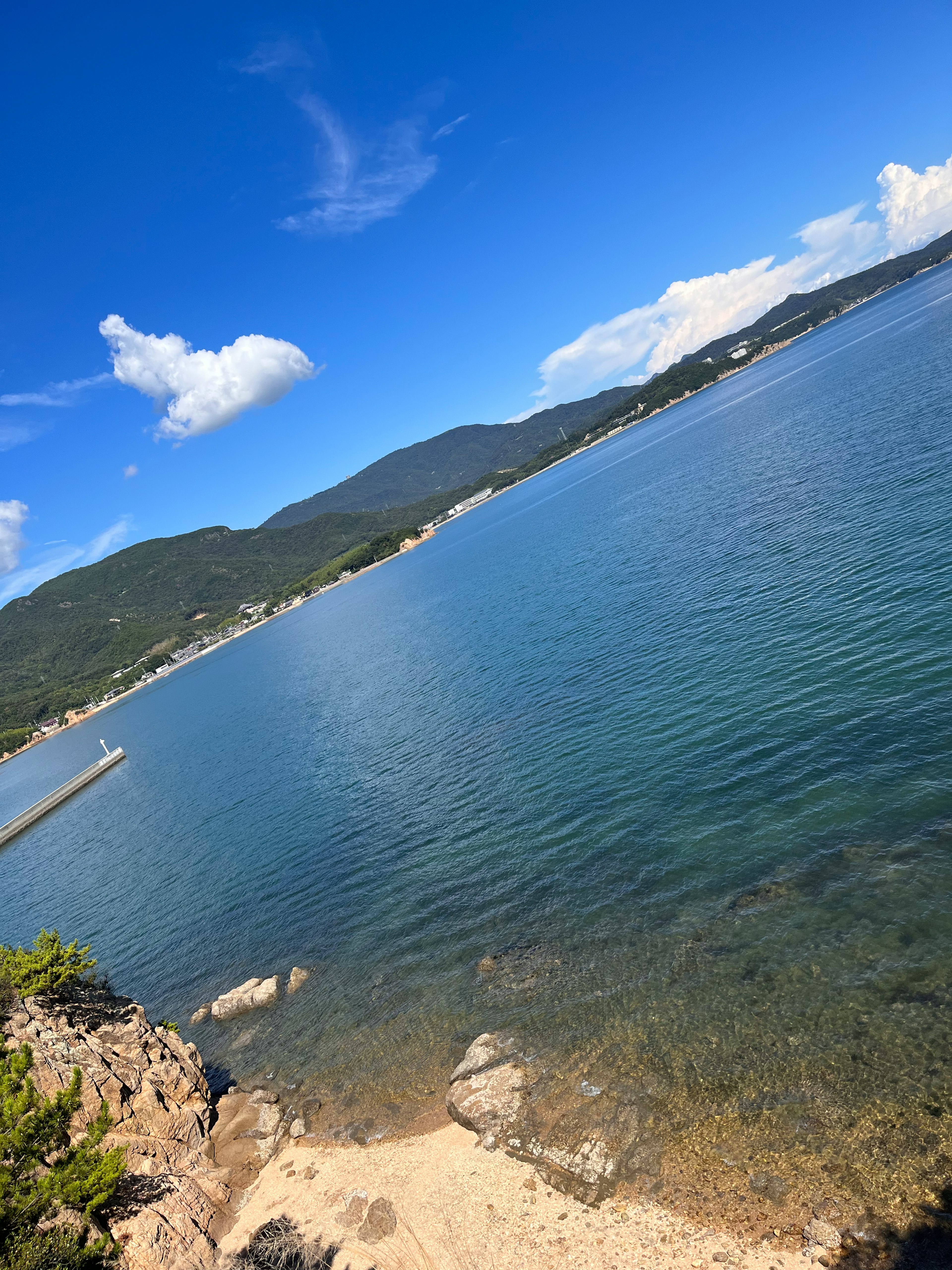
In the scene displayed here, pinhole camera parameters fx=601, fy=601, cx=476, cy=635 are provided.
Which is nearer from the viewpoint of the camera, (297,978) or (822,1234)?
(822,1234)

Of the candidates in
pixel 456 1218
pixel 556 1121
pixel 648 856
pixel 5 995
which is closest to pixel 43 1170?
pixel 5 995

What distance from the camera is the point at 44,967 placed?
19.7m

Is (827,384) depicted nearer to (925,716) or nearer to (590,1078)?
(925,716)

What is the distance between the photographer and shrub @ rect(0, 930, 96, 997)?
18828mm

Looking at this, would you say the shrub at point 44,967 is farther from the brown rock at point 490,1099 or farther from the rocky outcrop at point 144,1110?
the brown rock at point 490,1099

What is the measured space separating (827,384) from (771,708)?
418ft

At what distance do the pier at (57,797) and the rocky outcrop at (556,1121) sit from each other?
9314 centimetres

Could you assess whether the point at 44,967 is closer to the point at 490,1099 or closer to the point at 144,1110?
the point at 144,1110

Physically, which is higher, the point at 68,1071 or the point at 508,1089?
the point at 68,1071

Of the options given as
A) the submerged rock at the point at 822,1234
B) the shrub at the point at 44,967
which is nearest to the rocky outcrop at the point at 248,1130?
the shrub at the point at 44,967

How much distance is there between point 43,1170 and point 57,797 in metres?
101

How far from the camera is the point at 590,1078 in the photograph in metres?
15.9

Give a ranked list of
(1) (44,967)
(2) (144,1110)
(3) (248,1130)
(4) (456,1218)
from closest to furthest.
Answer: (4) (456,1218) → (2) (144,1110) → (3) (248,1130) → (1) (44,967)

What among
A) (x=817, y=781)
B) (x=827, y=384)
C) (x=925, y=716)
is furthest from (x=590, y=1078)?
(x=827, y=384)
